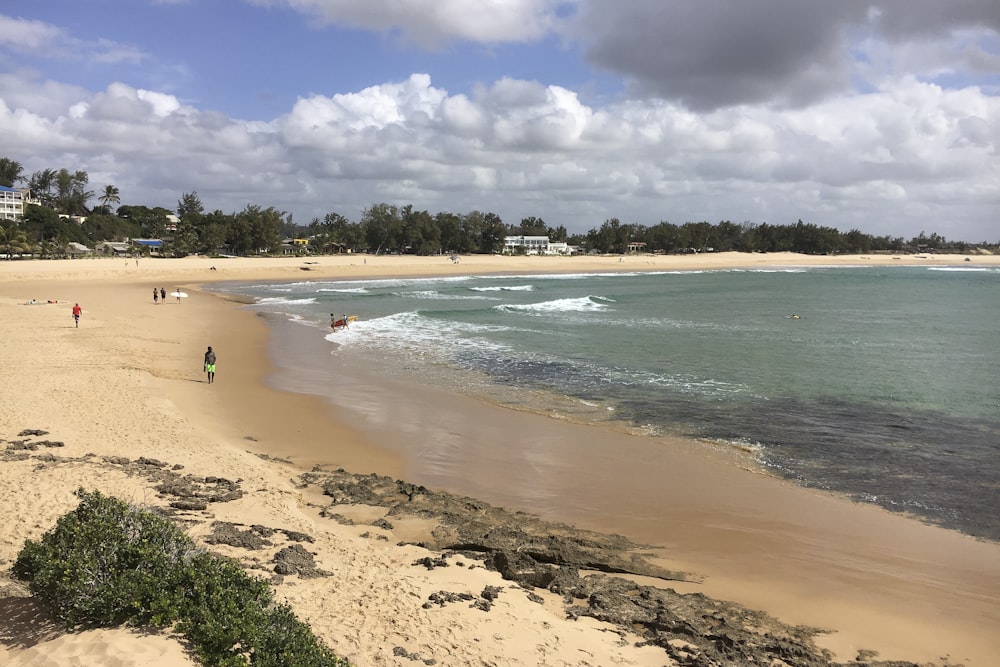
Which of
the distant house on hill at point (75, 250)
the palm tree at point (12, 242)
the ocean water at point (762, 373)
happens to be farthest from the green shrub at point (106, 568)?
the distant house on hill at point (75, 250)

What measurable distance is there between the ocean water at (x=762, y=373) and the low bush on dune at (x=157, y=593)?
9378mm

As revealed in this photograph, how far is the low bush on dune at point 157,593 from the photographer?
471cm

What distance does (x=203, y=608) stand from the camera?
16.1 ft

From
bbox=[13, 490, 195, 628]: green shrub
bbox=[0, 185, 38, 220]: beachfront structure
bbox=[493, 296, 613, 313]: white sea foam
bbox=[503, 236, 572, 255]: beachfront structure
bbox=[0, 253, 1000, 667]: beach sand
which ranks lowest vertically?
bbox=[0, 253, 1000, 667]: beach sand

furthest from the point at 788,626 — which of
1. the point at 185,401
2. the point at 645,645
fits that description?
the point at 185,401

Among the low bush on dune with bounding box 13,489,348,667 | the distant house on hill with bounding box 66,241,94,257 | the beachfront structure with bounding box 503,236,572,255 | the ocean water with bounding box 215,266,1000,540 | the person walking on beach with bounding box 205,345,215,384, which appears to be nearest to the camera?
the low bush on dune with bounding box 13,489,348,667

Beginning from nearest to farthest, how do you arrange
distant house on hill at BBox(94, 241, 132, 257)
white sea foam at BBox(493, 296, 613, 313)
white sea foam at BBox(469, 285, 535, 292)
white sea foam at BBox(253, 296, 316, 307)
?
white sea foam at BBox(493, 296, 613, 313)
white sea foam at BBox(253, 296, 316, 307)
white sea foam at BBox(469, 285, 535, 292)
distant house on hill at BBox(94, 241, 132, 257)

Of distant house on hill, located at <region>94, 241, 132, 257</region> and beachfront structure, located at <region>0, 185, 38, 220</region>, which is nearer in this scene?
distant house on hill, located at <region>94, 241, 132, 257</region>

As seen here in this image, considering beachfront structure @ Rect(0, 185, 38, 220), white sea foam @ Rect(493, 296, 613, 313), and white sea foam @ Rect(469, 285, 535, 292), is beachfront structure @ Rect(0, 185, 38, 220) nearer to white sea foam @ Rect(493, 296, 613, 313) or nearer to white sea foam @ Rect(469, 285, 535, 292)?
white sea foam @ Rect(469, 285, 535, 292)

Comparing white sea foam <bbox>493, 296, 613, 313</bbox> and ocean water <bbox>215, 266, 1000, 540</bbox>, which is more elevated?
white sea foam <bbox>493, 296, 613, 313</bbox>

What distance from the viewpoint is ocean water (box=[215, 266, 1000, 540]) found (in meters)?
12.2

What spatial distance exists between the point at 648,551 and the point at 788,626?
205 cm

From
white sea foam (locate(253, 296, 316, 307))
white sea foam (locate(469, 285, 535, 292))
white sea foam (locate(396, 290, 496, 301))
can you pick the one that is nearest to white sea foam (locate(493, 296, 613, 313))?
white sea foam (locate(396, 290, 496, 301))

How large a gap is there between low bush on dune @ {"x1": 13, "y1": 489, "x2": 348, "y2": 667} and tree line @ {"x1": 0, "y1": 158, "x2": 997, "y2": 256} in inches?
3131
